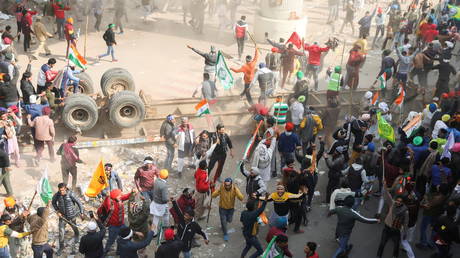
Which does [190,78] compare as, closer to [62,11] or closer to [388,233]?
[62,11]

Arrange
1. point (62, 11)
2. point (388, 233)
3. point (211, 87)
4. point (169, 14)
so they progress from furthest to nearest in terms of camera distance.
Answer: point (169, 14), point (62, 11), point (211, 87), point (388, 233)

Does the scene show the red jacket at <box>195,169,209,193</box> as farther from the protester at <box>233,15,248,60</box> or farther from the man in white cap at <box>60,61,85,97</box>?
the protester at <box>233,15,248,60</box>

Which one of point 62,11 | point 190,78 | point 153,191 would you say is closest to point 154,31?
point 62,11

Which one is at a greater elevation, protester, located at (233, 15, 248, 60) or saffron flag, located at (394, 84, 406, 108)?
protester, located at (233, 15, 248, 60)

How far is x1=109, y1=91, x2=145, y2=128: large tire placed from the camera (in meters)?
12.3

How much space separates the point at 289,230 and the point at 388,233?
6.55ft

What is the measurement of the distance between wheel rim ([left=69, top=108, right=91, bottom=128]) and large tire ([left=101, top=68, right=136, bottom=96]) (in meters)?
1.42

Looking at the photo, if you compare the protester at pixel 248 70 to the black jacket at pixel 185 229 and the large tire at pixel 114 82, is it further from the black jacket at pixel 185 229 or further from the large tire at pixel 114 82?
the black jacket at pixel 185 229

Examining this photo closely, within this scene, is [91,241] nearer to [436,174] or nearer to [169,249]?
[169,249]

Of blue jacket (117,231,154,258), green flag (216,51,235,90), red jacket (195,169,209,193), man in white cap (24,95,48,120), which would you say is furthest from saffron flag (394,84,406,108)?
man in white cap (24,95,48,120)

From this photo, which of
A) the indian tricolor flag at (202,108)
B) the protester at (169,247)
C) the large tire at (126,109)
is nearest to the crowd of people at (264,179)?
the protester at (169,247)

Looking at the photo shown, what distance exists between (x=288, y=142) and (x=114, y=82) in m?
5.16

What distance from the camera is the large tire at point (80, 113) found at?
12.0m

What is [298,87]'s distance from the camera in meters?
13.6
